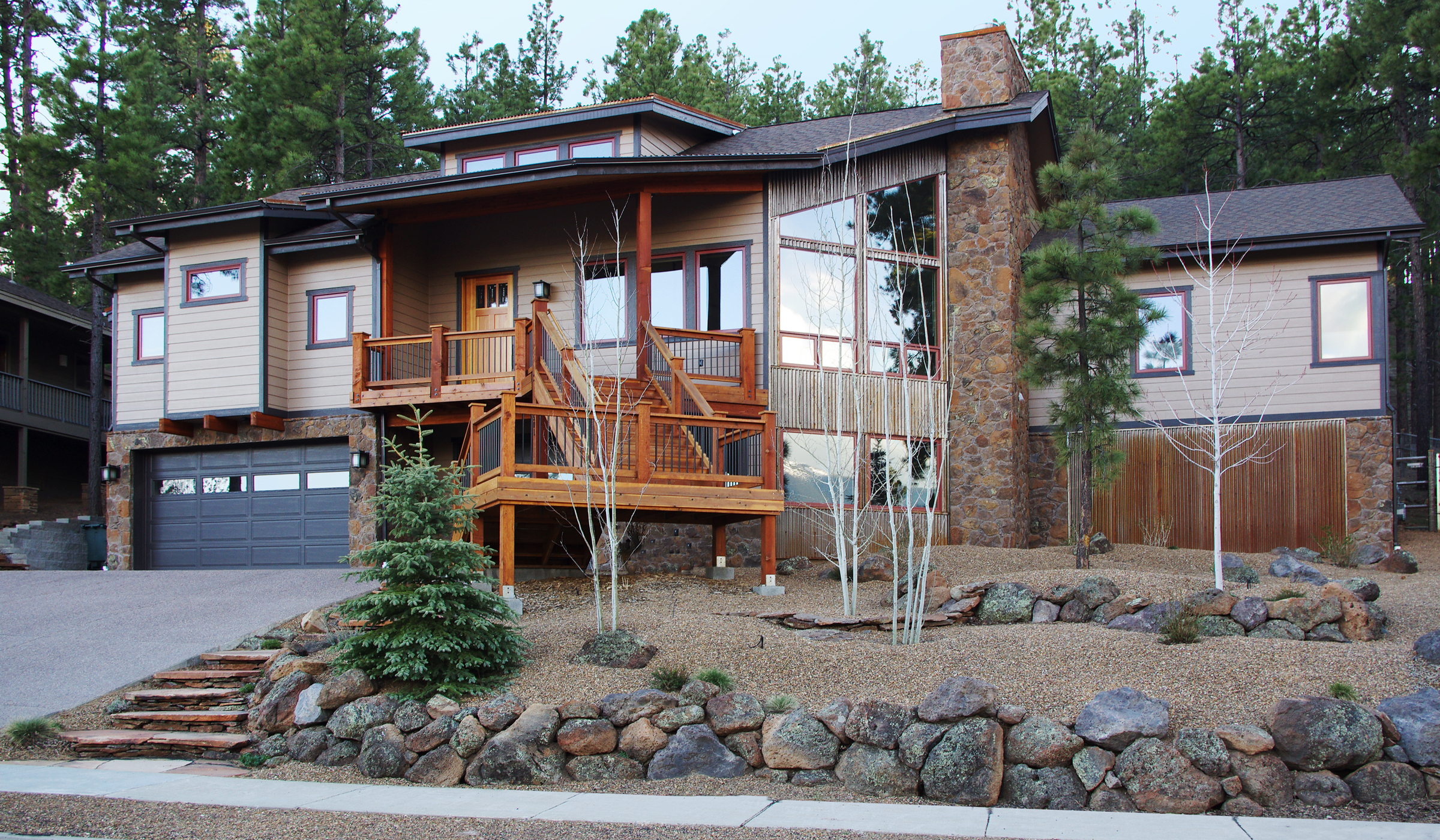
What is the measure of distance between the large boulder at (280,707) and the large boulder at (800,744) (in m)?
3.68

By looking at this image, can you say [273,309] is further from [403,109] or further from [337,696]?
[403,109]

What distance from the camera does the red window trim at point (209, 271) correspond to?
16734 mm

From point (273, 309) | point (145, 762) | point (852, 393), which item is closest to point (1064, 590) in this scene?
point (852, 393)

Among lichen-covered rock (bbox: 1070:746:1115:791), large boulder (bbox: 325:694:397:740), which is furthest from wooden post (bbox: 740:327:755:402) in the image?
lichen-covered rock (bbox: 1070:746:1115:791)

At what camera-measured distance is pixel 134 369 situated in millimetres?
17469

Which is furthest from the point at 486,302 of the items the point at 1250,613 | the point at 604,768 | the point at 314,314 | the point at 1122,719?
the point at 1122,719

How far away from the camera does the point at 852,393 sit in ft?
49.6

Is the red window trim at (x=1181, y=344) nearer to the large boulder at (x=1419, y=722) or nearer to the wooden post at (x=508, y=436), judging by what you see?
the wooden post at (x=508, y=436)

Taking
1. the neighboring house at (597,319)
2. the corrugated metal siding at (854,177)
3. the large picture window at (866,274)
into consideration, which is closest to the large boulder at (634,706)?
the neighboring house at (597,319)

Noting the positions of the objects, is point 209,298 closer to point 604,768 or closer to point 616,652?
point 616,652

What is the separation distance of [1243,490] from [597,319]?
377 inches

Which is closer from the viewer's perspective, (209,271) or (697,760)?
(697,760)

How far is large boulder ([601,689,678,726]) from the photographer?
7281 millimetres

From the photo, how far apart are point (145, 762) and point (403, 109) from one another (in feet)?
77.3
